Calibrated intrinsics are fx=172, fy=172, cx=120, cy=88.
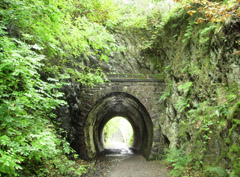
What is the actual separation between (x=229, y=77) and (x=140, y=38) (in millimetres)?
7959

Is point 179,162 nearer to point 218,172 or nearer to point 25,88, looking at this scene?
point 218,172

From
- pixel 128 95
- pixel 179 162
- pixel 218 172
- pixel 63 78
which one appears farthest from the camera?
pixel 128 95

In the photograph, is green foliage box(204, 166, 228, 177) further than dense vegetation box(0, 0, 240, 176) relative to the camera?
Yes

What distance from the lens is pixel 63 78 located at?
6.04 meters

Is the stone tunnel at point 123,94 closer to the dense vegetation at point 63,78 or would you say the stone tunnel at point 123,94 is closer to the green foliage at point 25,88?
the dense vegetation at point 63,78

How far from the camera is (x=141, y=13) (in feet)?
42.4

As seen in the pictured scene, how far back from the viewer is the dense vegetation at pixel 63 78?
315cm

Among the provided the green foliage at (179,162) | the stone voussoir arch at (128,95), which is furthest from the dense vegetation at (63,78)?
the stone voussoir arch at (128,95)

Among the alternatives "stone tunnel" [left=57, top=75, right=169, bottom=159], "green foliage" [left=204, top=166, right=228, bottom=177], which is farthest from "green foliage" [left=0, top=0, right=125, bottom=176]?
"stone tunnel" [left=57, top=75, right=169, bottom=159]

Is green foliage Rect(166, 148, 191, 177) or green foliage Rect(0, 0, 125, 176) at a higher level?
green foliage Rect(0, 0, 125, 176)

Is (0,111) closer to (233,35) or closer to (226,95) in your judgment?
(226,95)

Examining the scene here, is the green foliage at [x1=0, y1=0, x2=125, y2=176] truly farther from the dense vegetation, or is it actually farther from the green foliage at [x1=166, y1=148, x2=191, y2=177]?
the green foliage at [x1=166, y1=148, x2=191, y2=177]

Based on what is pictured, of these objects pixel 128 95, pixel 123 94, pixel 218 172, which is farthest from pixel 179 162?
pixel 123 94

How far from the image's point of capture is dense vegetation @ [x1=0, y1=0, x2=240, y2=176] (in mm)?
3150
